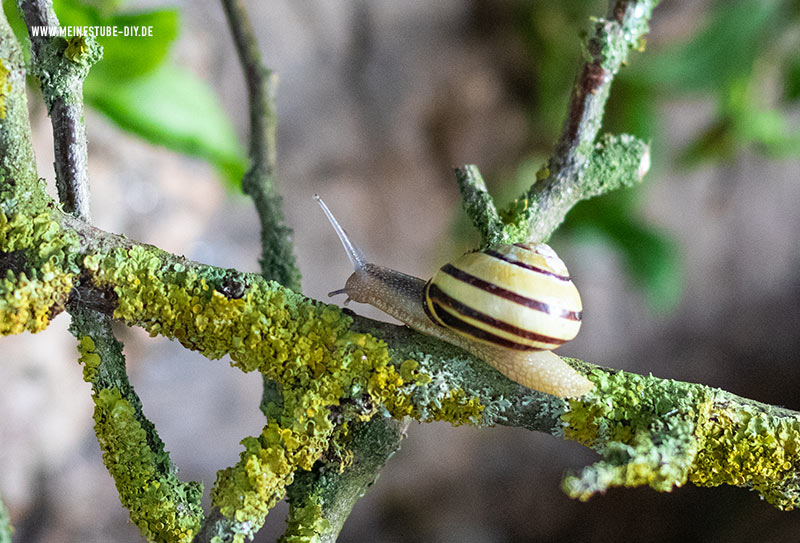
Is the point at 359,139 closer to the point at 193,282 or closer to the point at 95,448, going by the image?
the point at 95,448

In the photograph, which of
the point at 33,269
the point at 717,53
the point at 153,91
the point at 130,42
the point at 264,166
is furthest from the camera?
the point at 717,53

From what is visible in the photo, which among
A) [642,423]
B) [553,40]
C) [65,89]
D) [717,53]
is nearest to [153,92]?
[65,89]

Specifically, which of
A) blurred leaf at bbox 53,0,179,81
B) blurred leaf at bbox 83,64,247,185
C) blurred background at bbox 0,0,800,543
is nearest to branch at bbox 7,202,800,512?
blurred leaf at bbox 53,0,179,81

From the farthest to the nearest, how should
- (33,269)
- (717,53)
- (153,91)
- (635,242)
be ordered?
(635,242)
(717,53)
(153,91)
(33,269)

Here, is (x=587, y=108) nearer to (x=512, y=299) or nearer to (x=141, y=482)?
(x=512, y=299)

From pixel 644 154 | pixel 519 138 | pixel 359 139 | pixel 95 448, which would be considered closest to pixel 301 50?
pixel 359 139

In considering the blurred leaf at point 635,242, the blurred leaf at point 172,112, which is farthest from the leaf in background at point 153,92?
the blurred leaf at point 635,242
